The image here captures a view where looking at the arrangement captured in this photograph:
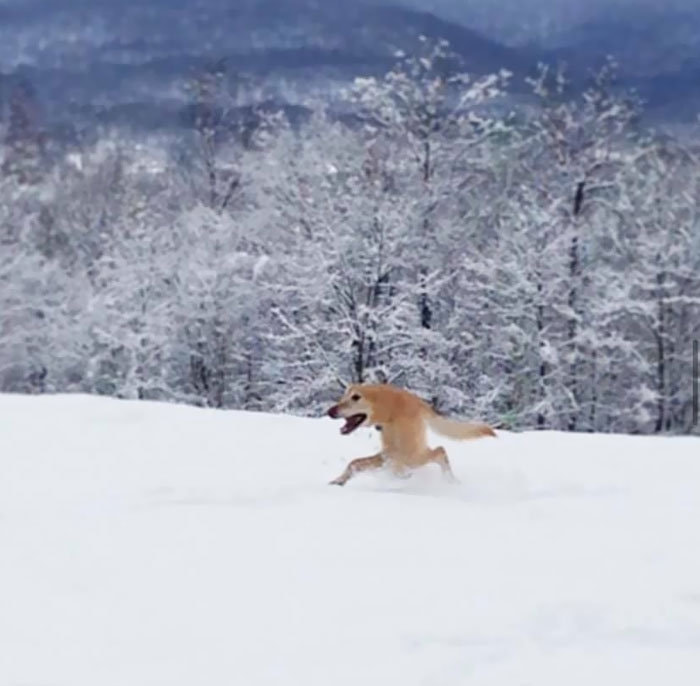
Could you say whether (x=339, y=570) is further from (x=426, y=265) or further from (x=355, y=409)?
(x=426, y=265)

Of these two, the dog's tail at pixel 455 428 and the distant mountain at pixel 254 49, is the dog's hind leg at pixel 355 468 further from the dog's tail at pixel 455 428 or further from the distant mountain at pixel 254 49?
the distant mountain at pixel 254 49

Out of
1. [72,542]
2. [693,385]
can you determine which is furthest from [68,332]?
[72,542]

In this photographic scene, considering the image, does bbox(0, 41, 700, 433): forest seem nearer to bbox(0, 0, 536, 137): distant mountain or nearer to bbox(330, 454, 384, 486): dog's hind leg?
bbox(0, 0, 536, 137): distant mountain

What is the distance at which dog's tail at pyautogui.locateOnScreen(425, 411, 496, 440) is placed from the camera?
16.9 feet

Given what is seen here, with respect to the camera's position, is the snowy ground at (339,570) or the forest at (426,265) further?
the forest at (426,265)

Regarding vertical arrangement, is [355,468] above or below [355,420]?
below

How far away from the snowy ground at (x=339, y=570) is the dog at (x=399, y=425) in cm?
9

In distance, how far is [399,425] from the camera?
509 cm

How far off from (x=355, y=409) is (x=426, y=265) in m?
14.8

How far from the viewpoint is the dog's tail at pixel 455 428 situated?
203 inches

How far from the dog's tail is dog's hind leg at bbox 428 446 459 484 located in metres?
0.15

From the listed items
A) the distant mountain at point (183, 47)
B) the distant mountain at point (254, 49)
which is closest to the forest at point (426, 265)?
the distant mountain at point (254, 49)

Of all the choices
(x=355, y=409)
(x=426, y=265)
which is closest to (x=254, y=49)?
(x=426, y=265)

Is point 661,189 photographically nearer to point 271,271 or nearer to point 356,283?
point 356,283
